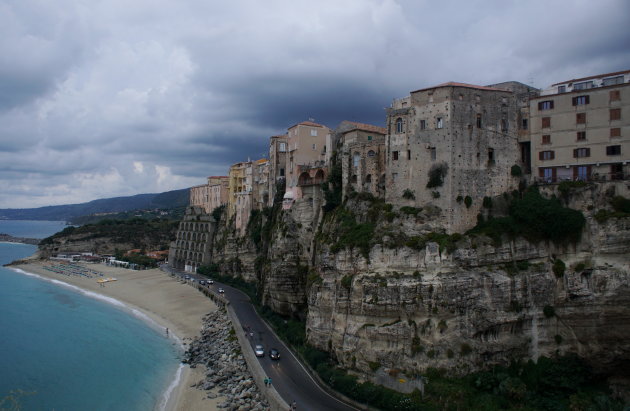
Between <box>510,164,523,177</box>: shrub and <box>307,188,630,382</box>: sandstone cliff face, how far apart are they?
476 cm

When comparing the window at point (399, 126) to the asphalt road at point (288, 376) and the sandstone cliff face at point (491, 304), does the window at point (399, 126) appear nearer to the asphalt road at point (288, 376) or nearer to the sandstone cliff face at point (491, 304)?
the sandstone cliff face at point (491, 304)

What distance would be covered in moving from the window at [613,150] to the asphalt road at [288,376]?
27.4 m

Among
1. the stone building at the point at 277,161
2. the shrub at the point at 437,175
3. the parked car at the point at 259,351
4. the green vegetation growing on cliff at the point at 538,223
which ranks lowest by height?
the parked car at the point at 259,351

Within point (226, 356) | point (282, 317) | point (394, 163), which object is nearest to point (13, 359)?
point (226, 356)

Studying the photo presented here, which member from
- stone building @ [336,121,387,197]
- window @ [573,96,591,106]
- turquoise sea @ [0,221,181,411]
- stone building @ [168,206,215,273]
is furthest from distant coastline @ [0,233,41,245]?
window @ [573,96,591,106]

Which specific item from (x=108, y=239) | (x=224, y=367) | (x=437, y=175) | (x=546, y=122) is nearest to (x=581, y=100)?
(x=546, y=122)

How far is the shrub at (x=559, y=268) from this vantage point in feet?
106

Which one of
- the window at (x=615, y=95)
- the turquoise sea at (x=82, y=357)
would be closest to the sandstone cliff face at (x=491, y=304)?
the window at (x=615, y=95)

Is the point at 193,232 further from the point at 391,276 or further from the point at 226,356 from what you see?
the point at 391,276

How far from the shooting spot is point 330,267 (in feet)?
Answer: 119

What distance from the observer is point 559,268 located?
106 ft

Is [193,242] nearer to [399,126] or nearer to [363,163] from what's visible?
[363,163]

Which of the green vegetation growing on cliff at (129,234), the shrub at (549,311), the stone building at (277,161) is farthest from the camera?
the green vegetation growing on cliff at (129,234)

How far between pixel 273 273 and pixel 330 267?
1270 centimetres
